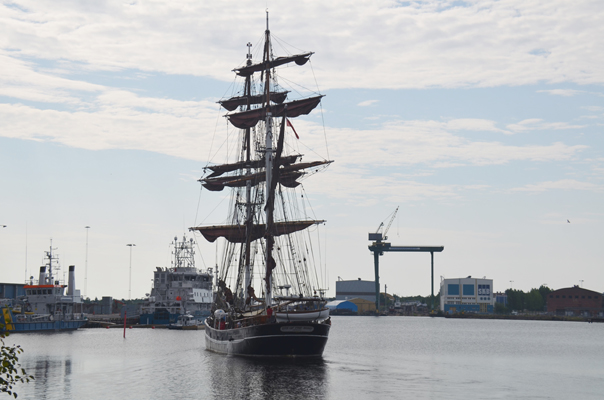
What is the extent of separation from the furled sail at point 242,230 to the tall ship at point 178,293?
32795mm

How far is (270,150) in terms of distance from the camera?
76062mm

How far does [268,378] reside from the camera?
51.2 meters

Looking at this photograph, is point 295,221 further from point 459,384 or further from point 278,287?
point 459,384

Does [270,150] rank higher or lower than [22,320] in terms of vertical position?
higher

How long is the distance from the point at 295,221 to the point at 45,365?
110 ft

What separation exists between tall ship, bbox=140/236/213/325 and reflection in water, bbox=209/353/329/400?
7303 cm

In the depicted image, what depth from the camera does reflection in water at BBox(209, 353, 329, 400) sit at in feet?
146

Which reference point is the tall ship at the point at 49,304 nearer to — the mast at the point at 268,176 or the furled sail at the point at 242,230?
the furled sail at the point at 242,230

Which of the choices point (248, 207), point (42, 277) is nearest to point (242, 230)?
point (248, 207)

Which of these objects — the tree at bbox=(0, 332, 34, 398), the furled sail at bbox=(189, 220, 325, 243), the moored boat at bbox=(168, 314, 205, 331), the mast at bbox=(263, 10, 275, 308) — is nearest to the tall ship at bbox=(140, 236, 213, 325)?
the moored boat at bbox=(168, 314, 205, 331)

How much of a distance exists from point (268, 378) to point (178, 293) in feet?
291

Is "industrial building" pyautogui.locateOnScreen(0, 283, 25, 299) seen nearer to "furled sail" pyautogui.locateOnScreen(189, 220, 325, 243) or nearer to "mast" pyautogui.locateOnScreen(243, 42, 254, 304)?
"furled sail" pyautogui.locateOnScreen(189, 220, 325, 243)

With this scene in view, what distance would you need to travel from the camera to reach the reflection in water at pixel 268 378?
1755 inches

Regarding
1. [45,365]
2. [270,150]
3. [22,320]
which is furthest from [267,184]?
[22,320]
